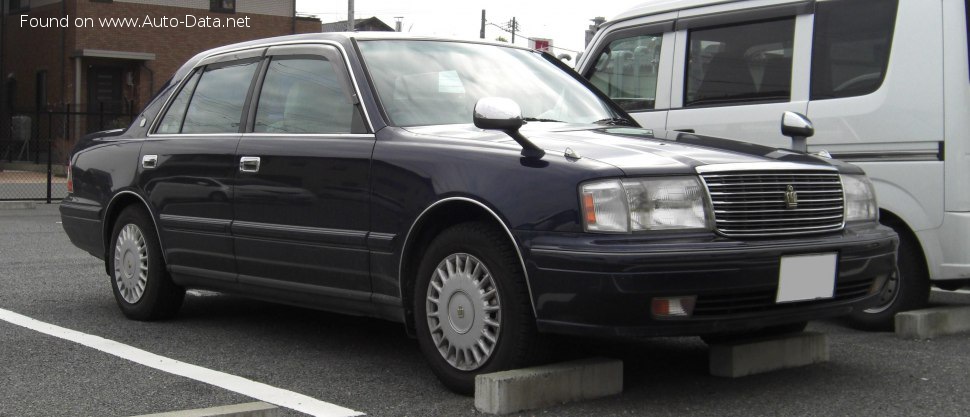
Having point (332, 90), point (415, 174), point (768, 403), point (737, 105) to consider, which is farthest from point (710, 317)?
point (737, 105)

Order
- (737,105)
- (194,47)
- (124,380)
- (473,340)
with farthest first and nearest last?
(194,47) < (737,105) < (124,380) < (473,340)

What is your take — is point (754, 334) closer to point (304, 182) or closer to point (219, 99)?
point (304, 182)

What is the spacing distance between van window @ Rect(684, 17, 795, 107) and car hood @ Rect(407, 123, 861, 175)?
76.3 inches

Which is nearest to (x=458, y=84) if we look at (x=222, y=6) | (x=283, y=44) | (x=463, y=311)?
(x=283, y=44)

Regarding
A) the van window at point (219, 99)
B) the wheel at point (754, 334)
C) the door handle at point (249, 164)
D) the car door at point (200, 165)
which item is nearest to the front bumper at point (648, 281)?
the wheel at point (754, 334)

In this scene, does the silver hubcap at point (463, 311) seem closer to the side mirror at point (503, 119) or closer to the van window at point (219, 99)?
the side mirror at point (503, 119)

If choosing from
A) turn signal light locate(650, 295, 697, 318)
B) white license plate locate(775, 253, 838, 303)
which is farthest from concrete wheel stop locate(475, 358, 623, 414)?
white license plate locate(775, 253, 838, 303)

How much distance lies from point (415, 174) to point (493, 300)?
0.66 metres

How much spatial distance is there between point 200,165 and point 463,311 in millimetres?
2102

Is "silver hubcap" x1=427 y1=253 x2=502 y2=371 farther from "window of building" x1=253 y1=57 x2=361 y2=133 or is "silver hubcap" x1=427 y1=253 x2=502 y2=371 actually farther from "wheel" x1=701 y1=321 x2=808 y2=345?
"wheel" x1=701 y1=321 x2=808 y2=345

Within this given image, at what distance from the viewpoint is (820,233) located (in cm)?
466

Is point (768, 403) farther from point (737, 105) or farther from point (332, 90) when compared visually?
point (737, 105)

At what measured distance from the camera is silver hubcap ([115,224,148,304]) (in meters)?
6.62

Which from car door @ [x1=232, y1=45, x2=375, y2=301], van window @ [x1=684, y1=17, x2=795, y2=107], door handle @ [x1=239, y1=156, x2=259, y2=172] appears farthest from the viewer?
van window @ [x1=684, y1=17, x2=795, y2=107]
